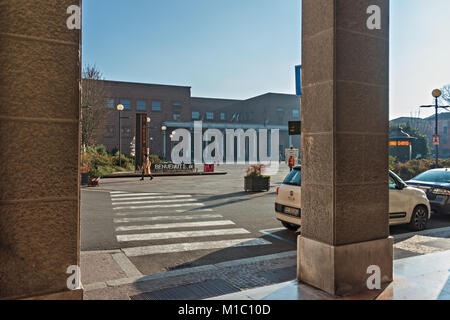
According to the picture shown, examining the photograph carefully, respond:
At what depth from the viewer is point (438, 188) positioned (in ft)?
35.0

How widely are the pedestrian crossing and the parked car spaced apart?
6192mm

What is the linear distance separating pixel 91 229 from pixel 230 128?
59.5m

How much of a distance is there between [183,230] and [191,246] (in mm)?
1528

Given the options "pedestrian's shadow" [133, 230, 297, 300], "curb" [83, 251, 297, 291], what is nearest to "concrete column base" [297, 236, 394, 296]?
"pedestrian's shadow" [133, 230, 297, 300]

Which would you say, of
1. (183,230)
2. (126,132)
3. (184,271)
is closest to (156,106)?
(126,132)

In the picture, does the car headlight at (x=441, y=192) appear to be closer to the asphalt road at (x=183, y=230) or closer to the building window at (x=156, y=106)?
the asphalt road at (x=183, y=230)

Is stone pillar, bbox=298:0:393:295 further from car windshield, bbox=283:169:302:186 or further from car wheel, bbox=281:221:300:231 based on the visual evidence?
car wheel, bbox=281:221:300:231

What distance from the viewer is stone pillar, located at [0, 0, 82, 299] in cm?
285

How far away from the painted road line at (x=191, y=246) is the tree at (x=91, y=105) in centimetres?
2840

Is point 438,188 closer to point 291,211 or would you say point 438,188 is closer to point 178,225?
point 291,211

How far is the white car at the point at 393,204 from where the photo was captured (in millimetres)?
8136
